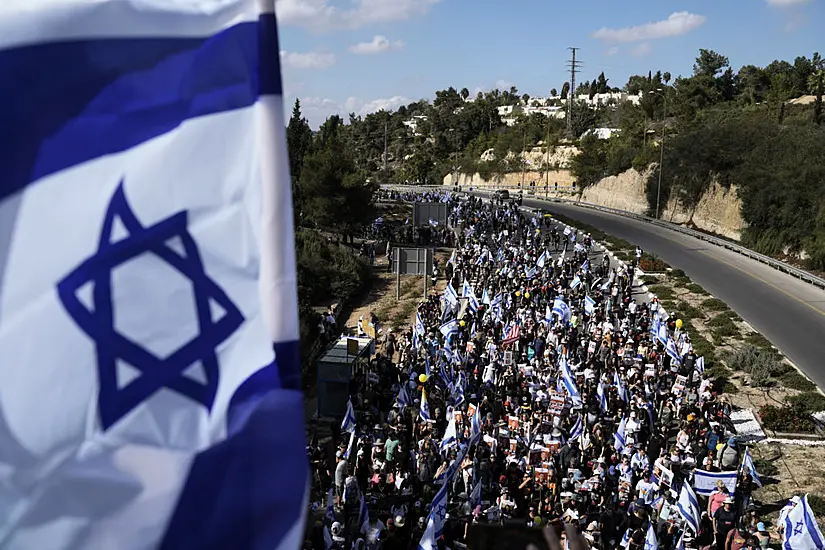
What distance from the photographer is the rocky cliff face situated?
5430 cm

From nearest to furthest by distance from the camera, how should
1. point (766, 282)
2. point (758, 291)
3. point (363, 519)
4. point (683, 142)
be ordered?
point (363, 519)
point (758, 291)
point (766, 282)
point (683, 142)

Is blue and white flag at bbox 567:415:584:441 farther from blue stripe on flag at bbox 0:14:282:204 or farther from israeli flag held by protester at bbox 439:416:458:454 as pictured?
blue stripe on flag at bbox 0:14:282:204

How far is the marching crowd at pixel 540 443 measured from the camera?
11625mm

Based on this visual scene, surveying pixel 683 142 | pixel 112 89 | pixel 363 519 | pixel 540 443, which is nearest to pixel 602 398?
pixel 540 443

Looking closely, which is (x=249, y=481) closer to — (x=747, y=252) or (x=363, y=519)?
(x=363, y=519)

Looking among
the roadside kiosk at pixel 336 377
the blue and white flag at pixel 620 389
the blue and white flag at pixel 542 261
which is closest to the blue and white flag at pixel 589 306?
the blue and white flag at pixel 620 389

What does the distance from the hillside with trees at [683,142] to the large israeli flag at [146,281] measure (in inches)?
1633

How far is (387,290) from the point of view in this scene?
41.3m

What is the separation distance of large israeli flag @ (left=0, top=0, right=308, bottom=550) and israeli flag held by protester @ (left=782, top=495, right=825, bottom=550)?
29.0ft

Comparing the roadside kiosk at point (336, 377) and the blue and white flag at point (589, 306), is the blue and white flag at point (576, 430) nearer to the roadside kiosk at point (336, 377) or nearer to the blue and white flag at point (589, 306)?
the roadside kiosk at point (336, 377)

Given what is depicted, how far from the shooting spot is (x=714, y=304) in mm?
31281

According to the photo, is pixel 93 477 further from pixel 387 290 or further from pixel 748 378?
pixel 387 290

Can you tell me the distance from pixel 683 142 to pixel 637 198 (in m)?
9.63

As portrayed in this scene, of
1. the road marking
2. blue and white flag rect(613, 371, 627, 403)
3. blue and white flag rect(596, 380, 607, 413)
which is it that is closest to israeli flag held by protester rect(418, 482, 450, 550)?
blue and white flag rect(596, 380, 607, 413)
